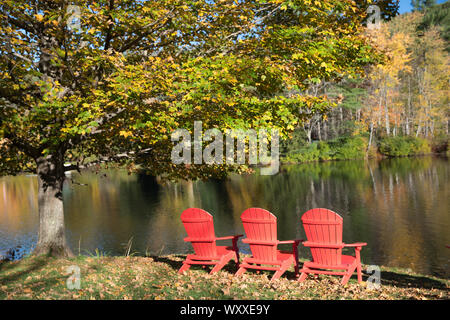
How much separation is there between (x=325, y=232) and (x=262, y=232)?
37.1 inches

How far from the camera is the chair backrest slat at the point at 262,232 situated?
615 centimetres

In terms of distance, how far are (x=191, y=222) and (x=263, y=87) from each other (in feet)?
12.2

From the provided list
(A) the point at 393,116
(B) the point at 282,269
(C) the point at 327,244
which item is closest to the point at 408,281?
(C) the point at 327,244

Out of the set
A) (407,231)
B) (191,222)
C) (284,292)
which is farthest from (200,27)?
(407,231)

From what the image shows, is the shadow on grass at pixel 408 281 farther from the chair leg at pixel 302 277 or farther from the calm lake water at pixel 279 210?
the calm lake water at pixel 279 210

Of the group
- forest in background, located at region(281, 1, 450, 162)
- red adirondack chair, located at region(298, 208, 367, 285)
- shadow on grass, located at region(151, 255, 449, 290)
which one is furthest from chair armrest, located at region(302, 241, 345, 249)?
forest in background, located at region(281, 1, 450, 162)

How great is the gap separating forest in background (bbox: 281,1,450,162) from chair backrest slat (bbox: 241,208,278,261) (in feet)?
128

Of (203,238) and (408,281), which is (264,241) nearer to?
(203,238)

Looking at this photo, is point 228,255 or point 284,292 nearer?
point 284,292

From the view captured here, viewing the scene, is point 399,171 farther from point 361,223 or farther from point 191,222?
point 191,222

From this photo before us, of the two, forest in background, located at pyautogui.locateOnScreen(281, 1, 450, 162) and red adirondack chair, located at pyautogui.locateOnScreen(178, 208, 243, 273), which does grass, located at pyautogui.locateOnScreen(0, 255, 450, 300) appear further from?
forest in background, located at pyautogui.locateOnScreen(281, 1, 450, 162)

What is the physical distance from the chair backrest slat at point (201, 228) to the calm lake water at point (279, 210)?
4397 millimetres

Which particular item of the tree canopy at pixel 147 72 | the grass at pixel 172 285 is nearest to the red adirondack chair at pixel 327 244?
the grass at pixel 172 285
